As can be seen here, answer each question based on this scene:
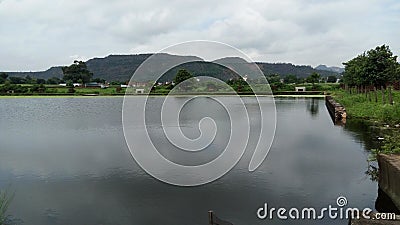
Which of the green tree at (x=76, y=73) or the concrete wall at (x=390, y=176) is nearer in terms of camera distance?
the concrete wall at (x=390, y=176)

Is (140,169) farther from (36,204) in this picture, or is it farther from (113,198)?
(36,204)

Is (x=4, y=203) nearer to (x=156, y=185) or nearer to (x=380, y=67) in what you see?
(x=156, y=185)

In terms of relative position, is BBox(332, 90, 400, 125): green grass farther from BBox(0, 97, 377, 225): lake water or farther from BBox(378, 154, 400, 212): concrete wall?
BBox(378, 154, 400, 212): concrete wall

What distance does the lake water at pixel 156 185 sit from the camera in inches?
236

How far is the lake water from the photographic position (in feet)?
19.6

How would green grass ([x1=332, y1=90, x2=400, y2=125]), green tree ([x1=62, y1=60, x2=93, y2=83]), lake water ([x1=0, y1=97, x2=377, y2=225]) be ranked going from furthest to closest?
green tree ([x1=62, y1=60, x2=93, y2=83]) → green grass ([x1=332, y1=90, x2=400, y2=125]) → lake water ([x1=0, y1=97, x2=377, y2=225])

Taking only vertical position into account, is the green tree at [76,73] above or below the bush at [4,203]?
above

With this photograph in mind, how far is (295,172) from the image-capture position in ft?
26.8

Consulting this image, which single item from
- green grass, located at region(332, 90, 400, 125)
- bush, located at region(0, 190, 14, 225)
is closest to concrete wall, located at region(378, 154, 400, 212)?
bush, located at region(0, 190, 14, 225)

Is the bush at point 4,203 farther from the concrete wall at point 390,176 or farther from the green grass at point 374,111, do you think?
the green grass at point 374,111

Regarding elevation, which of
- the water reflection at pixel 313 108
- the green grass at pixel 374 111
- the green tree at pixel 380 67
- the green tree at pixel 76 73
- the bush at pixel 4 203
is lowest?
the bush at pixel 4 203

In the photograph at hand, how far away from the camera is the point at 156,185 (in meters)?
7.46

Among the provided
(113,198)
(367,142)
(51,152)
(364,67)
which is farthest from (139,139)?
(364,67)

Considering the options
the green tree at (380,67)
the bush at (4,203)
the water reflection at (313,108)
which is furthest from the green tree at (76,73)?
the bush at (4,203)
